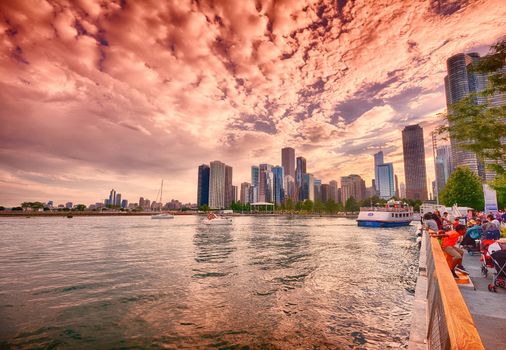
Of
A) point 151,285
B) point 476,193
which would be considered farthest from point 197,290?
point 476,193

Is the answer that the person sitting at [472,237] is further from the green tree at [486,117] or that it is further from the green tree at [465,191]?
the green tree at [465,191]

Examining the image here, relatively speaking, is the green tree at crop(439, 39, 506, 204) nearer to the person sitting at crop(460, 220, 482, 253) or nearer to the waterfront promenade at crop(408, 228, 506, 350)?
the person sitting at crop(460, 220, 482, 253)

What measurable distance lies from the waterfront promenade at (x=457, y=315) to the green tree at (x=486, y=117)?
9470mm

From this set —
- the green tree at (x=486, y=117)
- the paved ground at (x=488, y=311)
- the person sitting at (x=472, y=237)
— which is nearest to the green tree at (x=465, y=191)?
the green tree at (x=486, y=117)

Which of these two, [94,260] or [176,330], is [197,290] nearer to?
[176,330]

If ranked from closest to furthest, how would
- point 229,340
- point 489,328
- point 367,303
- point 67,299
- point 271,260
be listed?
1. point 489,328
2. point 229,340
3. point 367,303
4. point 67,299
5. point 271,260

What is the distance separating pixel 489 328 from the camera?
628 cm

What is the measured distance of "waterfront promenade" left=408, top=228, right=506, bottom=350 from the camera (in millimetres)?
2554

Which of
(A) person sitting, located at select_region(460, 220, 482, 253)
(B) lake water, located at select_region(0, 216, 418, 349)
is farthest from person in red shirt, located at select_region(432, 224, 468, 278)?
(A) person sitting, located at select_region(460, 220, 482, 253)

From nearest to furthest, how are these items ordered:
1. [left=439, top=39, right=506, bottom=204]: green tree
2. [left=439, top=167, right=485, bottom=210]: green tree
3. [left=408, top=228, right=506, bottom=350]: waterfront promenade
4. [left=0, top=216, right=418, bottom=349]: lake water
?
[left=408, top=228, right=506, bottom=350]: waterfront promenade → [left=0, top=216, right=418, bottom=349]: lake water → [left=439, top=39, right=506, bottom=204]: green tree → [left=439, top=167, right=485, bottom=210]: green tree

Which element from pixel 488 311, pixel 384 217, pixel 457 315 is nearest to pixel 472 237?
pixel 488 311

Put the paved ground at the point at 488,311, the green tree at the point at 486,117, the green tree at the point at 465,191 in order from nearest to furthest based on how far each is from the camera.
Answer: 1. the paved ground at the point at 488,311
2. the green tree at the point at 486,117
3. the green tree at the point at 465,191

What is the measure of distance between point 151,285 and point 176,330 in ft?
20.4

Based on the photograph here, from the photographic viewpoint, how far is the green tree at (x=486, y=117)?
47.0ft
